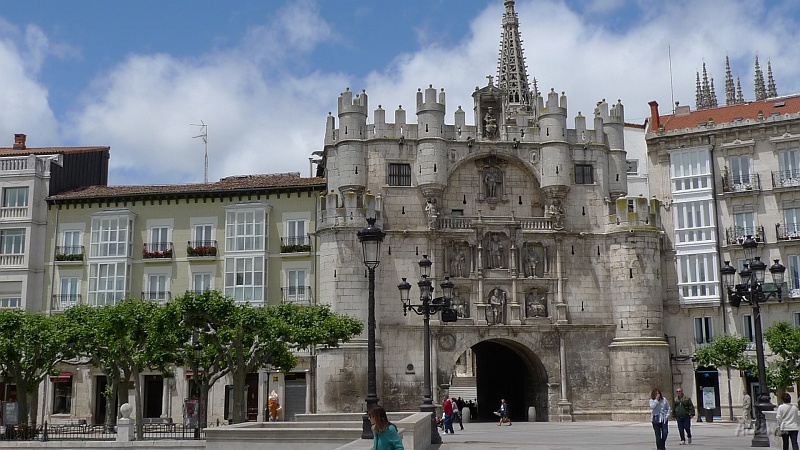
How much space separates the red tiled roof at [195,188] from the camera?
5172 centimetres

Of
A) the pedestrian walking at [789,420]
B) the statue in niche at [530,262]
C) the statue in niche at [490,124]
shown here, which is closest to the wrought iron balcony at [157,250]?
the statue in niche at [490,124]

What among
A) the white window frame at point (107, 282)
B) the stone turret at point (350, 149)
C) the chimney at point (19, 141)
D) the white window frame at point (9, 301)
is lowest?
the white window frame at point (9, 301)

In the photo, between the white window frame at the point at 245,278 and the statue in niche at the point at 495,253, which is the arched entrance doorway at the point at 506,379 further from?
the white window frame at the point at 245,278

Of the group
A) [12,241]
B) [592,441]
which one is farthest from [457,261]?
[12,241]

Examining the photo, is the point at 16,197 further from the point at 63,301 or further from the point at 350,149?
the point at 350,149

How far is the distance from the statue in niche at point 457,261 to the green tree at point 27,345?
2040cm

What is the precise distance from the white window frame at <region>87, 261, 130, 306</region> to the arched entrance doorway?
814 inches

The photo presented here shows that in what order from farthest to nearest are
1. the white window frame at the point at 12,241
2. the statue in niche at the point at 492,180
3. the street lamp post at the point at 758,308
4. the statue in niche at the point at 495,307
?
the white window frame at the point at 12,241
the statue in niche at the point at 492,180
the statue in niche at the point at 495,307
the street lamp post at the point at 758,308

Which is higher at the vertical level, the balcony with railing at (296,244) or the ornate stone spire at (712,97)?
the ornate stone spire at (712,97)

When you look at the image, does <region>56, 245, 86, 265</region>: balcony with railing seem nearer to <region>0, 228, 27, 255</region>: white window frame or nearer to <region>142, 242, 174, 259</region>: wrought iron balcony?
<region>0, 228, 27, 255</region>: white window frame

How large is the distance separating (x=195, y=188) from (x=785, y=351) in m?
33.0

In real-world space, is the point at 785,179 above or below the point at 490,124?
below

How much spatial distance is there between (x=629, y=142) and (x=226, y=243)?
27.3 meters

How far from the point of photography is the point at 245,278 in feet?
166
